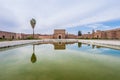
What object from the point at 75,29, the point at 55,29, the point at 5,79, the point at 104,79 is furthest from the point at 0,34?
the point at 75,29

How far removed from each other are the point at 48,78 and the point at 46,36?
48779 millimetres

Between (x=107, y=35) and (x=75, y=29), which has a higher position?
(x=75, y=29)

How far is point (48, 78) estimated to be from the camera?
382 cm

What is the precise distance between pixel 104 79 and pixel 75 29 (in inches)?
2397

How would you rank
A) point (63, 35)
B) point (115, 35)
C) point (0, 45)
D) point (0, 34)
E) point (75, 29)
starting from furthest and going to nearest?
point (75, 29) → point (63, 35) → point (0, 34) → point (115, 35) → point (0, 45)

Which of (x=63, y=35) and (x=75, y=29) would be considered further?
(x=75, y=29)

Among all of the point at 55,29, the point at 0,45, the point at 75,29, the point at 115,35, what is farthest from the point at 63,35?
the point at 0,45

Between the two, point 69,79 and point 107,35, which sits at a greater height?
point 107,35

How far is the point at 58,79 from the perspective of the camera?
373 cm

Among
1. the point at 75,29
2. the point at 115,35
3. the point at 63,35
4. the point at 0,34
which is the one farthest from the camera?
the point at 75,29

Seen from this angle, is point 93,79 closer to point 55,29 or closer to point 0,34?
point 0,34

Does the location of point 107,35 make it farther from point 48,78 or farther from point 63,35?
point 48,78

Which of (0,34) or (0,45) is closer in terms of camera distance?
(0,45)

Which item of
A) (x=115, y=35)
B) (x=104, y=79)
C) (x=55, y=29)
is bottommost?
(x=104, y=79)
